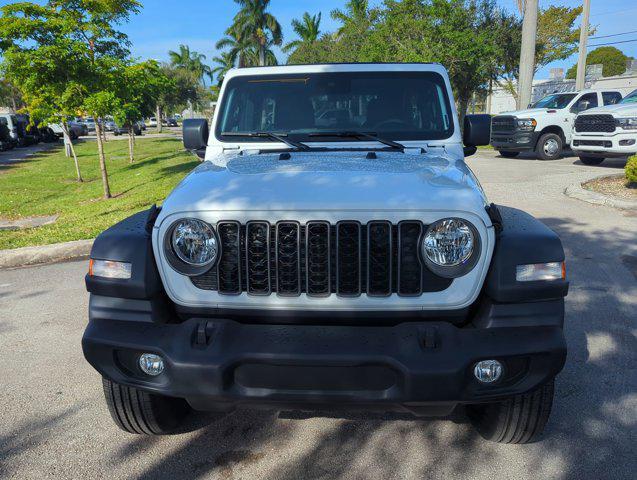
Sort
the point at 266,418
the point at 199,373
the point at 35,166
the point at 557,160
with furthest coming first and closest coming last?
the point at 35,166, the point at 557,160, the point at 266,418, the point at 199,373

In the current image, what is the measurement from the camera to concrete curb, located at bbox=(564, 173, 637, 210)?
28.9ft

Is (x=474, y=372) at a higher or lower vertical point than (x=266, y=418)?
higher

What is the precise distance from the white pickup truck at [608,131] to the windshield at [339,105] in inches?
427

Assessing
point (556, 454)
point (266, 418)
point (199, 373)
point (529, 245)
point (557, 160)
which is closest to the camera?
point (199, 373)

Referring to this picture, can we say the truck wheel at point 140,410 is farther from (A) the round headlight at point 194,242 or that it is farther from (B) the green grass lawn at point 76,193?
(B) the green grass lawn at point 76,193

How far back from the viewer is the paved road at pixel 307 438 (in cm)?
264

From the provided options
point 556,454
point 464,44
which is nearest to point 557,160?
point 464,44

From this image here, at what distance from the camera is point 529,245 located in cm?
238

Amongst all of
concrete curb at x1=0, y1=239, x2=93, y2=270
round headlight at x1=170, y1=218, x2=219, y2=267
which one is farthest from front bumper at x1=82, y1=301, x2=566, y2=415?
concrete curb at x1=0, y1=239, x2=93, y2=270

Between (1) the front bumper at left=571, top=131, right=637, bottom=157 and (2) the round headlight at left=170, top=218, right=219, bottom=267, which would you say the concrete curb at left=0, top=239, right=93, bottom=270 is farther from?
(1) the front bumper at left=571, top=131, right=637, bottom=157

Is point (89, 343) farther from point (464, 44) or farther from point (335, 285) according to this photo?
point (464, 44)

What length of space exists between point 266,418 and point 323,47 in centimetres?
4912

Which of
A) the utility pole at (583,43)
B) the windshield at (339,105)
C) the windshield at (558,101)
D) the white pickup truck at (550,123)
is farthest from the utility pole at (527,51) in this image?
the windshield at (339,105)

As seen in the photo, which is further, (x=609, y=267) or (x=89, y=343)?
(x=609, y=267)
